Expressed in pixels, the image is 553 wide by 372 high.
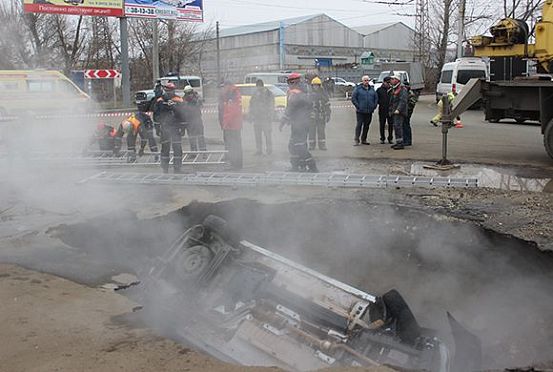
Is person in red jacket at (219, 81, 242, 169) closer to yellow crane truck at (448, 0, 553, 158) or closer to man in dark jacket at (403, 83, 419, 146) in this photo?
yellow crane truck at (448, 0, 553, 158)

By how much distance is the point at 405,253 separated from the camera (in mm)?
4977

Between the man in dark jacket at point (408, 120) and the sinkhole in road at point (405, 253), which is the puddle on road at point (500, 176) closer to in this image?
the man in dark jacket at point (408, 120)

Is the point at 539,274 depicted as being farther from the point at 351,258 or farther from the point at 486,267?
the point at 351,258

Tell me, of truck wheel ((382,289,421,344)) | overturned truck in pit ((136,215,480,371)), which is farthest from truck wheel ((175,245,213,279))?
truck wheel ((382,289,421,344))

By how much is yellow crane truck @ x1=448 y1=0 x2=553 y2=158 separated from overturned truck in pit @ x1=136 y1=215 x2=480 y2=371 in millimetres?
5296

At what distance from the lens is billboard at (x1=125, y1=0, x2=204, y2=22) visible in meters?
22.3

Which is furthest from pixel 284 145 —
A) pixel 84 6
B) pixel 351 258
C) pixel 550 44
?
pixel 84 6

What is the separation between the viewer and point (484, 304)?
4309mm

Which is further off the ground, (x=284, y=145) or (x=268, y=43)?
(x=268, y=43)

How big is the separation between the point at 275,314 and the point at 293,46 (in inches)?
1765

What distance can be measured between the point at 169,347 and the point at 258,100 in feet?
22.4

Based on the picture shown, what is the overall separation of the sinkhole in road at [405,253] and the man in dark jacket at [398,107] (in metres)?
4.44

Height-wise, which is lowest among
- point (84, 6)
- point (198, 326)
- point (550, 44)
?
point (198, 326)

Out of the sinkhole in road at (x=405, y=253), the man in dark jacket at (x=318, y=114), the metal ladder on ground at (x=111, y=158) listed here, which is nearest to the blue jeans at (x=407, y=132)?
the man in dark jacket at (x=318, y=114)
